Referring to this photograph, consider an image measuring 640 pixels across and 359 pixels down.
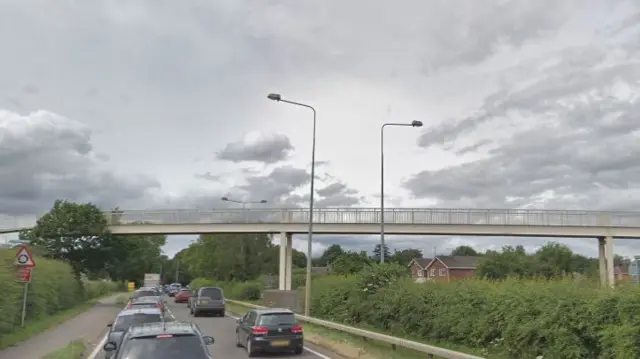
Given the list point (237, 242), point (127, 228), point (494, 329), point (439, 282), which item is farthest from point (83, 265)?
point (494, 329)

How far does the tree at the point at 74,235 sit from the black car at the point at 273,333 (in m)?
40.1

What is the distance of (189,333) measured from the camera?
9.88 metres

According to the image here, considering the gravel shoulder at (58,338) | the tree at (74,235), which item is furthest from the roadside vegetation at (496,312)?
the tree at (74,235)

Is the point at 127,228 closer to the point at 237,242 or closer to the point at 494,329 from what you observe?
the point at 237,242

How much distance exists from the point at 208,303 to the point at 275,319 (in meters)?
24.0

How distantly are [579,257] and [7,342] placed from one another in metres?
79.1

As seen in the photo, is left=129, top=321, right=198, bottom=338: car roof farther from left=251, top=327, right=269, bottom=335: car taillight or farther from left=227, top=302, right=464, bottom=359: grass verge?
left=251, top=327, right=269, bottom=335: car taillight

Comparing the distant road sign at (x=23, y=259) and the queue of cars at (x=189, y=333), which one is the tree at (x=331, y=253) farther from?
the distant road sign at (x=23, y=259)

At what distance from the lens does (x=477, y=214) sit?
48.8 metres

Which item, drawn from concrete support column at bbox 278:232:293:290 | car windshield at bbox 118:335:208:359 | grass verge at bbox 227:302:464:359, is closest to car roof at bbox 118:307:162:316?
grass verge at bbox 227:302:464:359

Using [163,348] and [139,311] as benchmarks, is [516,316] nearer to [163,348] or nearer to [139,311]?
[163,348]

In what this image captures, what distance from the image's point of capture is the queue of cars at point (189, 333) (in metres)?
9.50

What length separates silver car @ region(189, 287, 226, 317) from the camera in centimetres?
4191

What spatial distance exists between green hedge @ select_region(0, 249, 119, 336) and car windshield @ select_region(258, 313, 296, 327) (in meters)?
8.30
